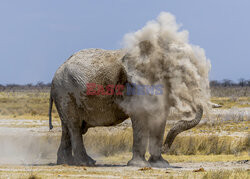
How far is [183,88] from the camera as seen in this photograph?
468 inches

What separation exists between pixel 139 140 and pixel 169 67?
1866 mm

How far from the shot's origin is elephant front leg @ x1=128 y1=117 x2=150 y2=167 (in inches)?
481

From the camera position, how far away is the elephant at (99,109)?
1227 centimetres

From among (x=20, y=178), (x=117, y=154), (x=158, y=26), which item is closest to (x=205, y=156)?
(x=117, y=154)

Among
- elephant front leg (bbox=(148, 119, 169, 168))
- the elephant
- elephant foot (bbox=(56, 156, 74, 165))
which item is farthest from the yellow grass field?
elephant front leg (bbox=(148, 119, 169, 168))

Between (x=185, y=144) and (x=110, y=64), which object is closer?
(x=110, y=64)

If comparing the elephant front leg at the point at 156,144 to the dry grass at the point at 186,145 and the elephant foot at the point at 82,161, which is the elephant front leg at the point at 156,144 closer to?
the elephant foot at the point at 82,161

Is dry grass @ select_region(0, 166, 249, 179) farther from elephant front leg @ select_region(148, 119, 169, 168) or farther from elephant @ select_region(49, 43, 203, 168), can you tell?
elephant @ select_region(49, 43, 203, 168)

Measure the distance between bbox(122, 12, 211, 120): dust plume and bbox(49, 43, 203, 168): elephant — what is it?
13 cm

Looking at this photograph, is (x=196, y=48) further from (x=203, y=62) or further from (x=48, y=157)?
(x=48, y=157)

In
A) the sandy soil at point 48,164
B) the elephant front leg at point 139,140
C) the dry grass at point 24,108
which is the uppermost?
the elephant front leg at point 139,140

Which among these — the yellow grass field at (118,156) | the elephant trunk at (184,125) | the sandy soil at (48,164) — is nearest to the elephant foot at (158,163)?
the sandy soil at (48,164)

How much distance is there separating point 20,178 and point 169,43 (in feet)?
15.8

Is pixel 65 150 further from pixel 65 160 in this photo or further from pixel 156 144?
pixel 156 144
